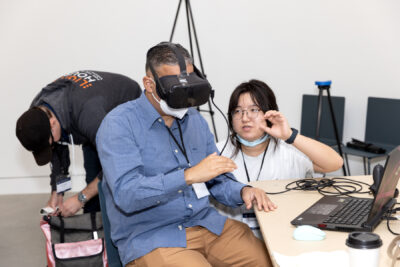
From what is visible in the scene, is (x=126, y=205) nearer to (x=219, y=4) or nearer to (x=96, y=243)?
(x=96, y=243)

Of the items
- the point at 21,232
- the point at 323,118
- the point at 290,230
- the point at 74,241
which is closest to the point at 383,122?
the point at 323,118

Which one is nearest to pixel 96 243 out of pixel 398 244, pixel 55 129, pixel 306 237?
pixel 55 129

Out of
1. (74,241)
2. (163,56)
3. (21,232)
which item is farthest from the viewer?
(21,232)

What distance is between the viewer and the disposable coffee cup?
0.96 metres

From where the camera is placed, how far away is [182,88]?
5.07 feet

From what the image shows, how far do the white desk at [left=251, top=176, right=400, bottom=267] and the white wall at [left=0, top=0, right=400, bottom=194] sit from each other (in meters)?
2.76

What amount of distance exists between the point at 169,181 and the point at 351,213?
0.64 meters

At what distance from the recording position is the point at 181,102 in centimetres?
157

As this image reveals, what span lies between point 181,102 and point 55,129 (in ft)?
3.05

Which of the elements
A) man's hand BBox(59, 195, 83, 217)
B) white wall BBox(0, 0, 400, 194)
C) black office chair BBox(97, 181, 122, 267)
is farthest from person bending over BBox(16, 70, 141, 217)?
white wall BBox(0, 0, 400, 194)

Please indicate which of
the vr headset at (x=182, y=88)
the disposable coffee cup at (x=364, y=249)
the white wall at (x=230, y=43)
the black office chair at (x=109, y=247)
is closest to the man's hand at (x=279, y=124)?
the vr headset at (x=182, y=88)

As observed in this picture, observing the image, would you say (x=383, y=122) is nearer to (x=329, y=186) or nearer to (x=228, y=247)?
(x=329, y=186)

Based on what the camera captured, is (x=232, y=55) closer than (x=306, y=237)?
No

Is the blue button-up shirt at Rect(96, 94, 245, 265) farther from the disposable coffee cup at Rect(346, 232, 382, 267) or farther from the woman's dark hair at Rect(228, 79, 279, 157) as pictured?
the disposable coffee cup at Rect(346, 232, 382, 267)
